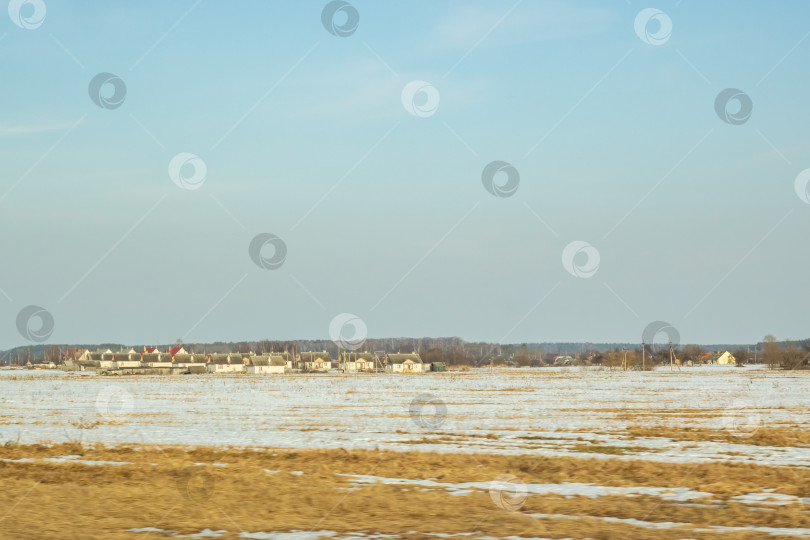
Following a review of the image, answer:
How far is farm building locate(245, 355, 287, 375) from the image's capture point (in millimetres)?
153875

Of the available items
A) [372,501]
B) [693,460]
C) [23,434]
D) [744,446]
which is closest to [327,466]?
[372,501]

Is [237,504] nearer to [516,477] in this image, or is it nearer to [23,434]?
[516,477]

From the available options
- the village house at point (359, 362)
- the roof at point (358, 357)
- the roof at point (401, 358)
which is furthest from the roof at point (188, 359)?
the roof at point (401, 358)

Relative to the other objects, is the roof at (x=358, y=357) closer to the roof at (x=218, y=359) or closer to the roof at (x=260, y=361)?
the roof at (x=260, y=361)

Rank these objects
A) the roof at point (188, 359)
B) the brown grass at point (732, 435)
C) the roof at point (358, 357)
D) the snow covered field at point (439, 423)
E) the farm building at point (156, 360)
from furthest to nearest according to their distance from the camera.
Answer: the roof at point (358, 357) → the farm building at point (156, 360) → the roof at point (188, 359) → the brown grass at point (732, 435) → the snow covered field at point (439, 423)

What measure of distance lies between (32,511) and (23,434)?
47.4ft

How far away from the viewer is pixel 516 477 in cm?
1736

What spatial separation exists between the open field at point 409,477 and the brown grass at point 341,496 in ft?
0.16

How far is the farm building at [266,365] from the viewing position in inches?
6058

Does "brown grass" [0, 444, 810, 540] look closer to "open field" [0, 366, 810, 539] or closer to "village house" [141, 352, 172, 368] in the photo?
"open field" [0, 366, 810, 539]

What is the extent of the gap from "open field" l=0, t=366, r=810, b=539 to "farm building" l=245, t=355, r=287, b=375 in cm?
12255

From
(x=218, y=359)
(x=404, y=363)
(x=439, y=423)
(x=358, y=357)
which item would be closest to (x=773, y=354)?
(x=404, y=363)

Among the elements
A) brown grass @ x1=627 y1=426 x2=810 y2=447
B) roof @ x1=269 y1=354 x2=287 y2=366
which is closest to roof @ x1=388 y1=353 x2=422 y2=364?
roof @ x1=269 y1=354 x2=287 y2=366

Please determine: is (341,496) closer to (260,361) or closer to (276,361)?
(260,361)
